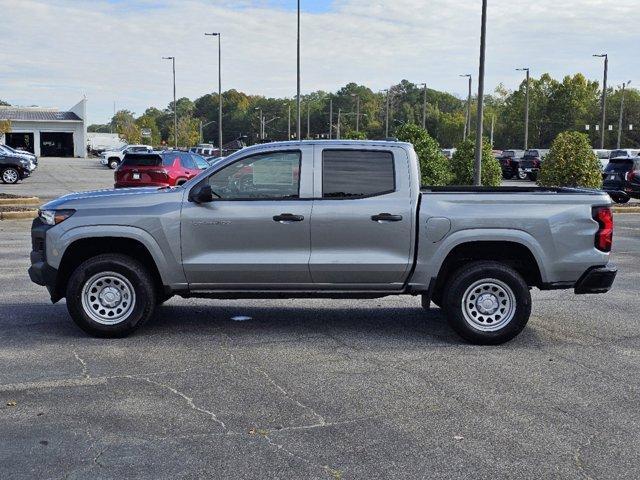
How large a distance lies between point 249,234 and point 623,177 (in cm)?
2175

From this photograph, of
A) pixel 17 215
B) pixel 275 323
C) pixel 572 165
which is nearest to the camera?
pixel 275 323

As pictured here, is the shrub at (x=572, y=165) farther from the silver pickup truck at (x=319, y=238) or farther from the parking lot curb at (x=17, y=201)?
the silver pickup truck at (x=319, y=238)

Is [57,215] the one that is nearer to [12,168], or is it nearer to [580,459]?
[580,459]

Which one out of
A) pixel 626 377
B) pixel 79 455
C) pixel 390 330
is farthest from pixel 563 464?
pixel 390 330

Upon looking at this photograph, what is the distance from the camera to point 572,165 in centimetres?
2509

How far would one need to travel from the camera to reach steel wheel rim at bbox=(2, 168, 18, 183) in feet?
110

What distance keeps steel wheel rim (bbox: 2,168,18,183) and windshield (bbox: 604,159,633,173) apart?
78.8 feet

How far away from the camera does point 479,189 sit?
8070 millimetres

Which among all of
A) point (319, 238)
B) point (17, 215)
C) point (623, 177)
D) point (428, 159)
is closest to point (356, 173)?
point (319, 238)

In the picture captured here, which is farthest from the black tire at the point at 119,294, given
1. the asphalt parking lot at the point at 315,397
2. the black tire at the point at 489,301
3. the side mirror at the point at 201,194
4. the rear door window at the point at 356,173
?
the black tire at the point at 489,301

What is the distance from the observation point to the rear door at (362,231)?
750 centimetres

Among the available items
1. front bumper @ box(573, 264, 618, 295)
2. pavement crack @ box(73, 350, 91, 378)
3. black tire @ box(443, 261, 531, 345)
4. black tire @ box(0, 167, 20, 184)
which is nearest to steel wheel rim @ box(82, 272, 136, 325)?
pavement crack @ box(73, 350, 91, 378)

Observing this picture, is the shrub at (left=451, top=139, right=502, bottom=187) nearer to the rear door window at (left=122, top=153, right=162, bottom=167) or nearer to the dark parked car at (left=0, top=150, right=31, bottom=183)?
the rear door window at (left=122, top=153, right=162, bottom=167)

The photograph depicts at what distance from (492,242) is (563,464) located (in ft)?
10.6
